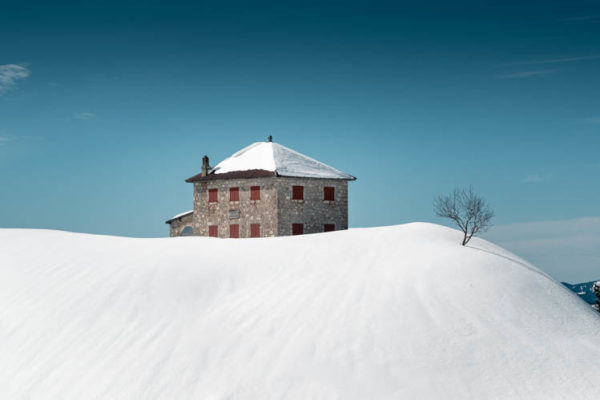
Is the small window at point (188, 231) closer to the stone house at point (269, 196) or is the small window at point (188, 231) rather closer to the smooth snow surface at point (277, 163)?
the stone house at point (269, 196)

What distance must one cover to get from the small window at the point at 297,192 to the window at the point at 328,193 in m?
1.70

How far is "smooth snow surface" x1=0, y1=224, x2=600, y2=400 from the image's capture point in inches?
547

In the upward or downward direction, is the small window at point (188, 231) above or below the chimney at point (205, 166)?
below

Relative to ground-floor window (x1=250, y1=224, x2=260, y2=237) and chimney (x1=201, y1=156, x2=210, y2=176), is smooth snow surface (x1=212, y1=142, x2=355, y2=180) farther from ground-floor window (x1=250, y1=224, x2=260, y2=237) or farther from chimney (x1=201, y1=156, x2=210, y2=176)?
ground-floor window (x1=250, y1=224, x2=260, y2=237)

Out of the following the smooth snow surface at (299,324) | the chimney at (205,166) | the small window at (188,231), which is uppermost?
the chimney at (205,166)

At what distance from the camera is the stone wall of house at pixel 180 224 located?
45.4 meters

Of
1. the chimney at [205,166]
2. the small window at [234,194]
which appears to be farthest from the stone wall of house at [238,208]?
the chimney at [205,166]

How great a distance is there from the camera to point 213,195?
40.2 meters

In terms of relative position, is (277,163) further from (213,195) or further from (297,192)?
(213,195)

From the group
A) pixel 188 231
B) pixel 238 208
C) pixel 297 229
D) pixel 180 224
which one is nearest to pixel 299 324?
pixel 297 229

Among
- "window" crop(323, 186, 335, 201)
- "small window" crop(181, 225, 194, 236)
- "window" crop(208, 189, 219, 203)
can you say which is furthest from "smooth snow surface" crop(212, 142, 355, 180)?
"small window" crop(181, 225, 194, 236)

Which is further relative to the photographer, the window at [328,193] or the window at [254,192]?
the window at [328,193]

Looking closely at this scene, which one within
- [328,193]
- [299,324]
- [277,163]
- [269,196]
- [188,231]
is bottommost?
[299,324]

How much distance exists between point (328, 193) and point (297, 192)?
2.31 metres
